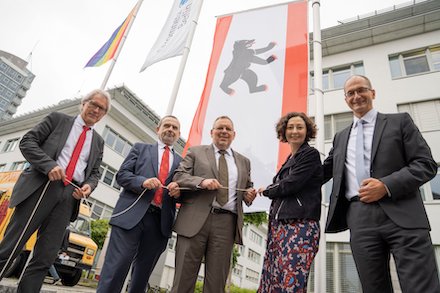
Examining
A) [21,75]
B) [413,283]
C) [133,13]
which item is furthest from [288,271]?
[21,75]

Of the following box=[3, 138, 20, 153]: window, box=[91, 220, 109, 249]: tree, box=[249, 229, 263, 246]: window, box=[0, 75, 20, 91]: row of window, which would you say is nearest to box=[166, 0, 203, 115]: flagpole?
box=[91, 220, 109, 249]: tree

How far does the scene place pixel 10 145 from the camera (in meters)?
25.6

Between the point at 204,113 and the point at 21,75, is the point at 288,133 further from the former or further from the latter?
the point at 21,75

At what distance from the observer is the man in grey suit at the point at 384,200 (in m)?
1.66

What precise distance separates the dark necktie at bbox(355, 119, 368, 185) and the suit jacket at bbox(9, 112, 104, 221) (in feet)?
7.97

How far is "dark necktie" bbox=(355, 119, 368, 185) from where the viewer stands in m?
2.07

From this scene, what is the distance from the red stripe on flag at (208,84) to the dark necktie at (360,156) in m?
2.46

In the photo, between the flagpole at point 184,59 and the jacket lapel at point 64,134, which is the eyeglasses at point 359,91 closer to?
the jacket lapel at point 64,134

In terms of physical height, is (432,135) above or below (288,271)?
above

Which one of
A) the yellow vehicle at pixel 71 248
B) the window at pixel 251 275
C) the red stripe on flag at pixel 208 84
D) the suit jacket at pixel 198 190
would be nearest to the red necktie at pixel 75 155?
the suit jacket at pixel 198 190

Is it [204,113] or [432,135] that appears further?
[432,135]

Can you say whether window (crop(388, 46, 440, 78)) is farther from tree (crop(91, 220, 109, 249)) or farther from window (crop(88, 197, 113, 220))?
window (crop(88, 197, 113, 220))

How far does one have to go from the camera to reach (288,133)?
8.79 ft

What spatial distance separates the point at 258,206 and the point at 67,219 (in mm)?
2222
